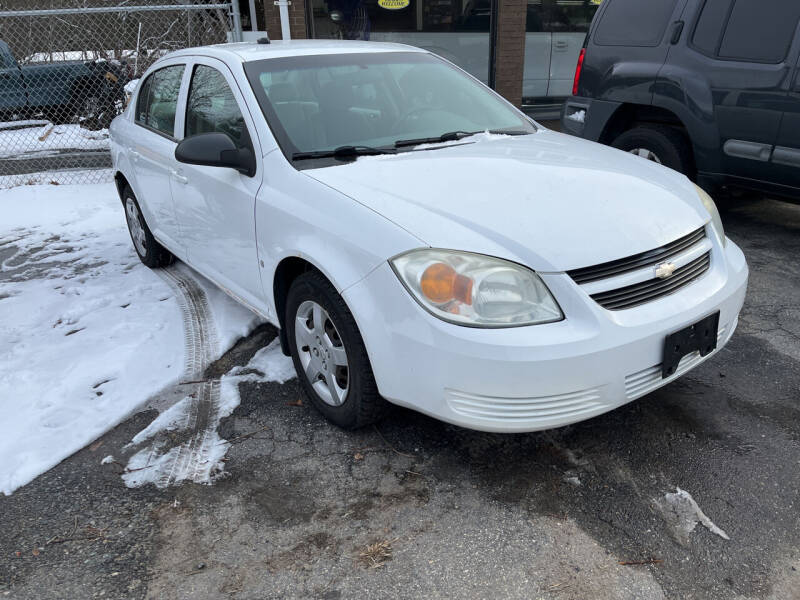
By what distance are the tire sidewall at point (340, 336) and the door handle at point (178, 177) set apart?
4.02 ft

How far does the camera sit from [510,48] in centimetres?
959

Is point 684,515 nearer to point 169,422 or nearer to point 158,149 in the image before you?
point 169,422

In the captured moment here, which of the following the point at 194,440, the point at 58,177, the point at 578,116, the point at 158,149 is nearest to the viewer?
the point at 194,440

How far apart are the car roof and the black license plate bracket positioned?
228cm

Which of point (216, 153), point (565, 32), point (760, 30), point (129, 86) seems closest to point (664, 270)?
point (216, 153)

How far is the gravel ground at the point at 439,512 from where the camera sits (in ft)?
6.90

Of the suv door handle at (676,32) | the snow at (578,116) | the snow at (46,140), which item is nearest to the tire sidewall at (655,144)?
the snow at (578,116)

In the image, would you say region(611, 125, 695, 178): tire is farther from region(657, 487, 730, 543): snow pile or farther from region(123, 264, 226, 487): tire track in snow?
region(123, 264, 226, 487): tire track in snow

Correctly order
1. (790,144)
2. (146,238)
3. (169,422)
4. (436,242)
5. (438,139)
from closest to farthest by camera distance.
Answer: (436,242)
(169,422)
(438,139)
(790,144)
(146,238)

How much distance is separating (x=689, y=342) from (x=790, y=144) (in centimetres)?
286

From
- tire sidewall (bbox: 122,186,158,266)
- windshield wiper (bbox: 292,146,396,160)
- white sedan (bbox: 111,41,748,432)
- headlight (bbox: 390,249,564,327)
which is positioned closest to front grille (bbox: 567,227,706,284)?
white sedan (bbox: 111,41,748,432)

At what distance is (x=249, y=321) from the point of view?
402cm

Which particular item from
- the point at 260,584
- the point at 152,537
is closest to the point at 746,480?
the point at 260,584

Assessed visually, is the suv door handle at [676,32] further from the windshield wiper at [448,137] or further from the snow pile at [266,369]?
the snow pile at [266,369]
